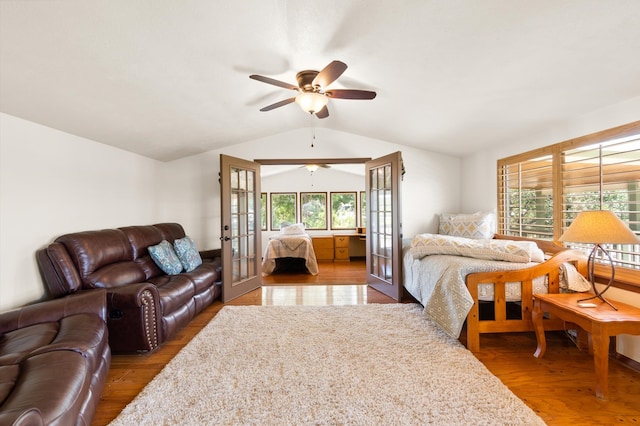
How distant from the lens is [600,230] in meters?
1.87

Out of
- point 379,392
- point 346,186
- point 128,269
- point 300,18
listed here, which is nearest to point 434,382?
point 379,392

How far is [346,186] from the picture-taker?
750 cm

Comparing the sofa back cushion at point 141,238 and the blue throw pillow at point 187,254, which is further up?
the sofa back cushion at point 141,238

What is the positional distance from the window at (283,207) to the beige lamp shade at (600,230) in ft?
20.0

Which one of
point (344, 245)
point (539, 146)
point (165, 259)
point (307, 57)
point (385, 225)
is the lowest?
point (344, 245)

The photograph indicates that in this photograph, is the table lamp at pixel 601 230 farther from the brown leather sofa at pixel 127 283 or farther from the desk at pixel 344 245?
the desk at pixel 344 245

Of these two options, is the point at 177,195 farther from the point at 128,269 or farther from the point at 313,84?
the point at 313,84

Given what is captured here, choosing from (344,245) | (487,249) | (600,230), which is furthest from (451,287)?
(344,245)

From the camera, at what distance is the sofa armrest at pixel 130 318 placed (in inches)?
88.5

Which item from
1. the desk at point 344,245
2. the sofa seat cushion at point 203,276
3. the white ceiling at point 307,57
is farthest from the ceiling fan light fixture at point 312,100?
the desk at point 344,245

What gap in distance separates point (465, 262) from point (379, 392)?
1394 millimetres

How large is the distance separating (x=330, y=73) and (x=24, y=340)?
2.60 m

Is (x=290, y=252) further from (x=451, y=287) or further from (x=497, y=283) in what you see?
(x=497, y=283)

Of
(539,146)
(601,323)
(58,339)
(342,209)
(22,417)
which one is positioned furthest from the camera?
(342,209)
